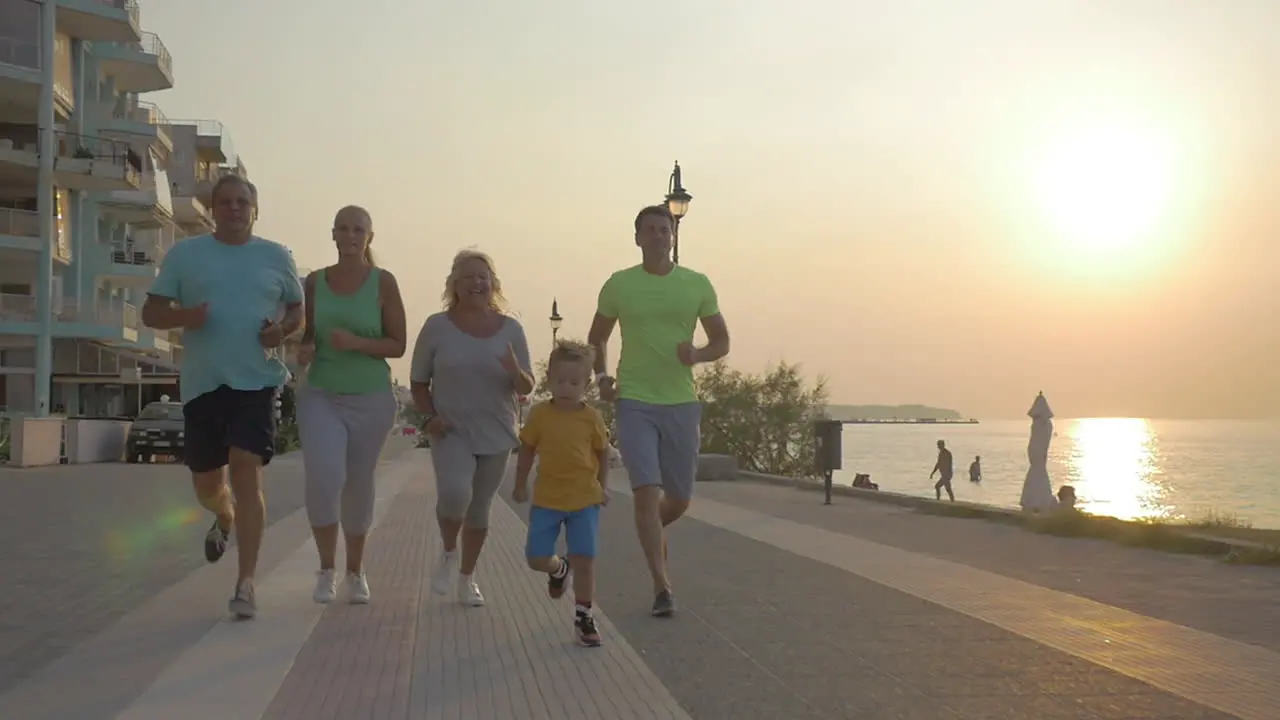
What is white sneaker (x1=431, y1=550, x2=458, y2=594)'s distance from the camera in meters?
7.56

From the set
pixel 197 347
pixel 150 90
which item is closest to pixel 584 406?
pixel 197 347

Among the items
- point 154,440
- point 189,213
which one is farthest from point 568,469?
point 189,213

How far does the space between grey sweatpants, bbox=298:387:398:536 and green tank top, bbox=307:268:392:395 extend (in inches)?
2.7

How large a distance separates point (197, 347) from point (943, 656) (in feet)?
12.7

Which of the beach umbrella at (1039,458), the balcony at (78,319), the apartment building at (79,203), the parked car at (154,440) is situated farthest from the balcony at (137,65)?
the beach umbrella at (1039,458)

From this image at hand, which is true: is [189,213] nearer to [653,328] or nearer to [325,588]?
[325,588]

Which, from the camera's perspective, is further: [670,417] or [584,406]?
[670,417]

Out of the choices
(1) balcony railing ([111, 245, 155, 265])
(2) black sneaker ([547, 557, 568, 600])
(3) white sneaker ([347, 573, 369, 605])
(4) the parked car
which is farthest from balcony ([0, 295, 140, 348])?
(2) black sneaker ([547, 557, 568, 600])

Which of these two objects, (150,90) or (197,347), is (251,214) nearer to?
(197,347)

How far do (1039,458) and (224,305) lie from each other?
1396 centimetres

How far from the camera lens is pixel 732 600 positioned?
25.0 ft

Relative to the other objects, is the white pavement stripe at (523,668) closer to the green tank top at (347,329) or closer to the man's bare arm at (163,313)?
the green tank top at (347,329)

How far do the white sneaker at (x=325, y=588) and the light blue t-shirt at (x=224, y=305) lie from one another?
1154 mm

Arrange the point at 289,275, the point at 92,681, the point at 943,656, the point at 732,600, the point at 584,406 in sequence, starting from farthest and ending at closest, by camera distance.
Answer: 1. the point at 732,600
2. the point at 289,275
3. the point at 584,406
4. the point at 943,656
5. the point at 92,681
